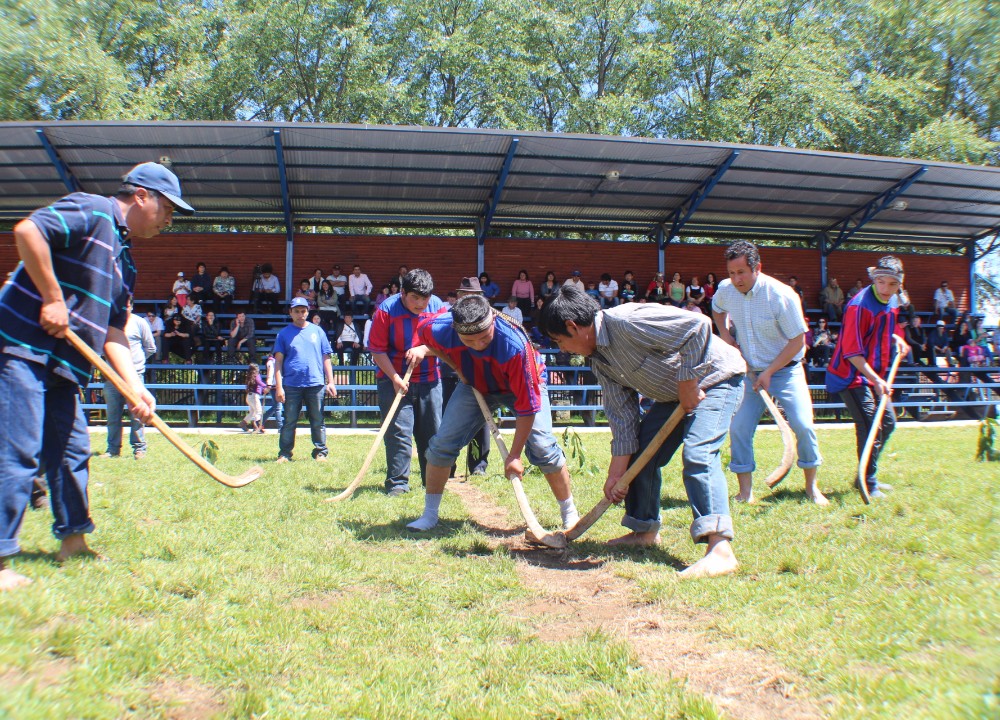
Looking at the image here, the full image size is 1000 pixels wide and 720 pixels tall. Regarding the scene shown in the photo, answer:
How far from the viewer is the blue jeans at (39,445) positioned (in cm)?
340

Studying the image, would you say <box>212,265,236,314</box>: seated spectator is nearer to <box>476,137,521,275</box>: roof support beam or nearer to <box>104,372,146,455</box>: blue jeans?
<box>476,137,521,275</box>: roof support beam

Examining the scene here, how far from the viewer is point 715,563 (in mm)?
4004

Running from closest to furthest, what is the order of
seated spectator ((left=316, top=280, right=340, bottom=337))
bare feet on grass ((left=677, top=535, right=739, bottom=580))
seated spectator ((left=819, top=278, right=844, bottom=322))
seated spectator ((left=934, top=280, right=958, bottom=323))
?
bare feet on grass ((left=677, top=535, right=739, bottom=580)), seated spectator ((left=316, top=280, right=340, bottom=337)), seated spectator ((left=819, top=278, right=844, bottom=322)), seated spectator ((left=934, top=280, right=958, bottom=323))

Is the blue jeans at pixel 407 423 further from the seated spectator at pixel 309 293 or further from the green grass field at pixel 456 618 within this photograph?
the seated spectator at pixel 309 293

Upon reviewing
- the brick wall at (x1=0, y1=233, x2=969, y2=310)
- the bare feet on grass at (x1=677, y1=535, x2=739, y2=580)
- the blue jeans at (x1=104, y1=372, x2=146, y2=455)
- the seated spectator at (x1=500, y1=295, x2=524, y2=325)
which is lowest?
the bare feet on grass at (x1=677, y1=535, x2=739, y2=580)

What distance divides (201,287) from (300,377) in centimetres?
992

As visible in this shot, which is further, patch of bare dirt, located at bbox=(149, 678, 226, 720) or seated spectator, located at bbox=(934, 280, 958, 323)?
seated spectator, located at bbox=(934, 280, 958, 323)

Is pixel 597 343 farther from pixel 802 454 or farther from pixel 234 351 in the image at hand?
pixel 234 351

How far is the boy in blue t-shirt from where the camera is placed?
29.5 feet

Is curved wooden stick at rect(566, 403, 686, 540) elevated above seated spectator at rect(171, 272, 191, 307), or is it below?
below

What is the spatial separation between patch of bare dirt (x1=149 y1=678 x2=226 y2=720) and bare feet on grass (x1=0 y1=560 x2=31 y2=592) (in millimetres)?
1135

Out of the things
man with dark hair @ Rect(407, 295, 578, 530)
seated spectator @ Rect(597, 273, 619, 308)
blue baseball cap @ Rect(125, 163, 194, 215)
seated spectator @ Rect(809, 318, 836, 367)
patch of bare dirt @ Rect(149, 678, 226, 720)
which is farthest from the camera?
seated spectator @ Rect(597, 273, 619, 308)

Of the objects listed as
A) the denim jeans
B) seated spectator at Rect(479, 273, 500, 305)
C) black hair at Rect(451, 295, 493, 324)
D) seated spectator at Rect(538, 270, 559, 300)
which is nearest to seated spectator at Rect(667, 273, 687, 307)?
seated spectator at Rect(538, 270, 559, 300)

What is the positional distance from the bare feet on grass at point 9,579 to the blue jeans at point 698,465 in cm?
321
